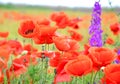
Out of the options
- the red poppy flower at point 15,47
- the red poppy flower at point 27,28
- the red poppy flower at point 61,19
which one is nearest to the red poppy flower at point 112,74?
the red poppy flower at point 27,28

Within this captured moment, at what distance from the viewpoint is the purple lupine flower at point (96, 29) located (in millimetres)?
3039

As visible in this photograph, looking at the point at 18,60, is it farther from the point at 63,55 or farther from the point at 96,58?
the point at 96,58

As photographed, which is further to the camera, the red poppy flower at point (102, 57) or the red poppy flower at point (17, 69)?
the red poppy flower at point (17, 69)

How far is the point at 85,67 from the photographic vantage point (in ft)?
7.18

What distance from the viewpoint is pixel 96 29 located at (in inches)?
121

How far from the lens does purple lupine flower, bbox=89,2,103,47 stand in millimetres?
3039

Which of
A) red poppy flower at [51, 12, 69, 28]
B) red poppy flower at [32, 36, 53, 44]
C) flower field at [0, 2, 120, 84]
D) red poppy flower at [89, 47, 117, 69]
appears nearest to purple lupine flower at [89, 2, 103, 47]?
flower field at [0, 2, 120, 84]

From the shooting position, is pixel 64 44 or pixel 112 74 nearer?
pixel 112 74

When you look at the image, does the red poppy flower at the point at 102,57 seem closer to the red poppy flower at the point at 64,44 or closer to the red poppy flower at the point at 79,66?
the red poppy flower at the point at 79,66

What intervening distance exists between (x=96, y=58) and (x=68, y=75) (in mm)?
145

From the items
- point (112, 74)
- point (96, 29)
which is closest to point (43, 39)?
point (96, 29)

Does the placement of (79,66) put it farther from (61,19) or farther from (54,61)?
(61,19)

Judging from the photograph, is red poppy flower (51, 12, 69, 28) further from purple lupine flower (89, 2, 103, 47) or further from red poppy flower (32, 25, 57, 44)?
red poppy flower (32, 25, 57, 44)

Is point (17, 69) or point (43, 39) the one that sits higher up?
point (43, 39)
